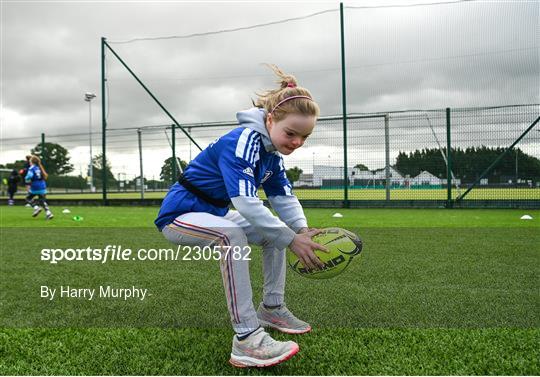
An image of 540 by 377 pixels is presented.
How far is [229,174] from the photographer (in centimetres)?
229

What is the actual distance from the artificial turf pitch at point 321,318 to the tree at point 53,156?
48.0 feet

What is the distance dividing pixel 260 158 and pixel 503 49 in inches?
428

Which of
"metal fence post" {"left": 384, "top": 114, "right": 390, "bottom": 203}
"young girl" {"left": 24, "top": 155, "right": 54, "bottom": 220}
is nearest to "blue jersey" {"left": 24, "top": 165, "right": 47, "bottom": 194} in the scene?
"young girl" {"left": 24, "top": 155, "right": 54, "bottom": 220}

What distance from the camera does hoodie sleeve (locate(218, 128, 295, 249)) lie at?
226 centimetres

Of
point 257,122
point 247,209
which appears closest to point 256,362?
point 247,209

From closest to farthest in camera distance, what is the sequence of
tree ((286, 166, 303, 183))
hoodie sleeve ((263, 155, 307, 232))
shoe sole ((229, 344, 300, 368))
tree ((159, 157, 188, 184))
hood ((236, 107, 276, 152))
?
shoe sole ((229, 344, 300, 368)) < hood ((236, 107, 276, 152)) < hoodie sleeve ((263, 155, 307, 232)) < tree ((286, 166, 303, 183)) < tree ((159, 157, 188, 184))

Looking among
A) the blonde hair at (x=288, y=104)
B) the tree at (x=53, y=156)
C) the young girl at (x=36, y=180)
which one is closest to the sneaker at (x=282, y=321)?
the blonde hair at (x=288, y=104)

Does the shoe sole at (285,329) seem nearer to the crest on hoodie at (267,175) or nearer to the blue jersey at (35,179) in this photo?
the crest on hoodie at (267,175)

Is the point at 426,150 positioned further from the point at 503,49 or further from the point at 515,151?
the point at 503,49

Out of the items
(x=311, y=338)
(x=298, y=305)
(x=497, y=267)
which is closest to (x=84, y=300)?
(x=298, y=305)

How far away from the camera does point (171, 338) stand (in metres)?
2.54

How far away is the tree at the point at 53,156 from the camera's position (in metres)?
18.6

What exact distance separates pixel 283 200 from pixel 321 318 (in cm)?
71

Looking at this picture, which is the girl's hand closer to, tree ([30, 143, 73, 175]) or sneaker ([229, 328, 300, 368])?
sneaker ([229, 328, 300, 368])
